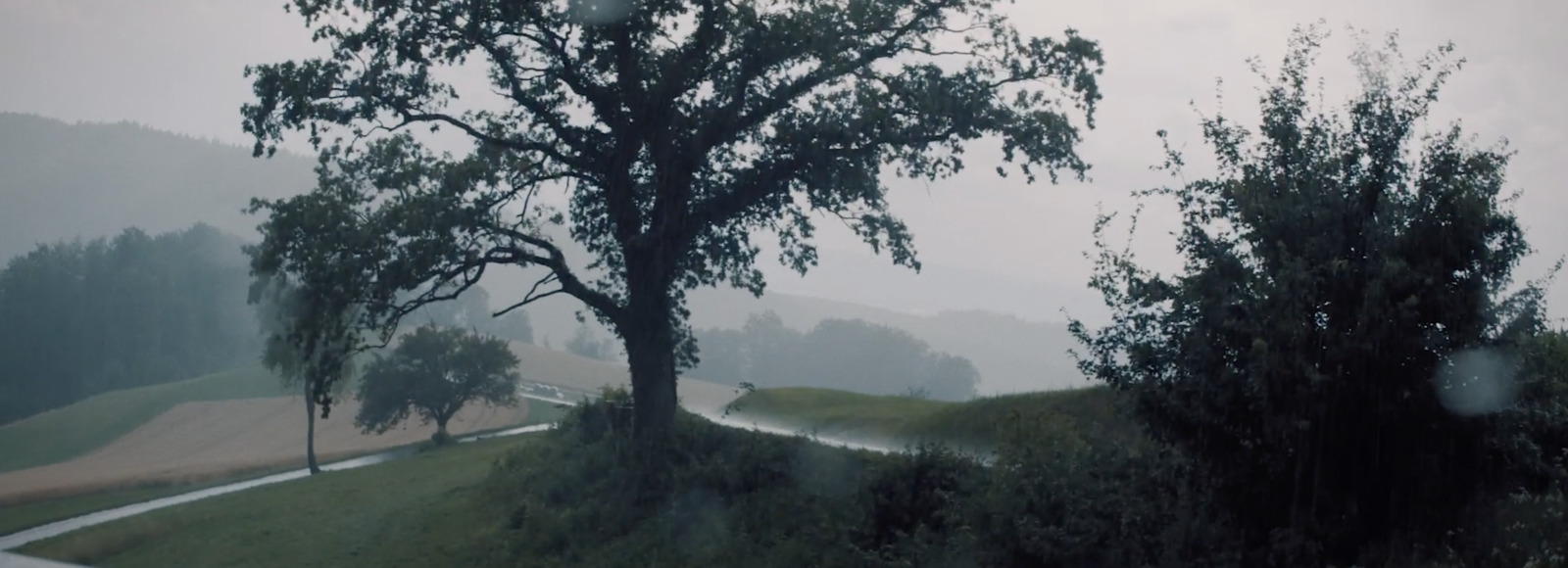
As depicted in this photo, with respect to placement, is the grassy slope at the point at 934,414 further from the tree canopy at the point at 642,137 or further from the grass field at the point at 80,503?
the grass field at the point at 80,503

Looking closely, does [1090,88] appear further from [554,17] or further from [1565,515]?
[1565,515]

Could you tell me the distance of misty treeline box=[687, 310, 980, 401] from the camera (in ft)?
280

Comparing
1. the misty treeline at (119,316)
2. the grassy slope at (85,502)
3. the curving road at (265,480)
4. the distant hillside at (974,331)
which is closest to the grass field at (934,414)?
the curving road at (265,480)

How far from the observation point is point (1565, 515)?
10133 mm

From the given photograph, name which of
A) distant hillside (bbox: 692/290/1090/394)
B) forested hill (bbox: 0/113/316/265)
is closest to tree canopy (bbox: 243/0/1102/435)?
distant hillside (bbox: 692/290/1090/394)

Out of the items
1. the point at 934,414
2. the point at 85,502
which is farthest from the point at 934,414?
the point at 85,502

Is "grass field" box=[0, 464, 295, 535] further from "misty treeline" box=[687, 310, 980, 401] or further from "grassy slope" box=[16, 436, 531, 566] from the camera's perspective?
"misty treeline" box=[687, 310, 980, 401]

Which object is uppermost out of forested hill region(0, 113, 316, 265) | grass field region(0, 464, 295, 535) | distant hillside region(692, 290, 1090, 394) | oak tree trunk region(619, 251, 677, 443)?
forested hill region(0, 113, 316, 265)

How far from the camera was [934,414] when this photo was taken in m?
26.4

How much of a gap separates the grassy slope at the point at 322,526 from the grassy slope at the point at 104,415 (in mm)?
27627

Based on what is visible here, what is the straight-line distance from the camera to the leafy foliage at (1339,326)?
37.6 ft

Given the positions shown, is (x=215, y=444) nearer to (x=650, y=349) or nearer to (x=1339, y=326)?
(x=650, y=349)

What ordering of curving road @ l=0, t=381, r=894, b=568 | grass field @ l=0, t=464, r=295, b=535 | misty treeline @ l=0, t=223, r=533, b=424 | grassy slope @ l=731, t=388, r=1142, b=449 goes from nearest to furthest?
1. grassy slope @ l=731, t=388, r=1142, b=449
2. curving road @ l=0, t=381, r=894, b=568
3. grass field @ l=0, t=464, r=295, b=535
4. misty treeline @ l=0, t=223, r=533, b=424

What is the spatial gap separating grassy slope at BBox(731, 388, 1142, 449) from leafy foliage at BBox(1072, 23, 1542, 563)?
1615 millimetres
